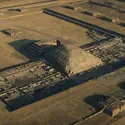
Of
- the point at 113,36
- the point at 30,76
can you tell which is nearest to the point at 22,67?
the point at 30,76

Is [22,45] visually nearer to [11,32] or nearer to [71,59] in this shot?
[11,32]

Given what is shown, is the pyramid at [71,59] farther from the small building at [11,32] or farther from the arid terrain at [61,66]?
the small building at [11,32]

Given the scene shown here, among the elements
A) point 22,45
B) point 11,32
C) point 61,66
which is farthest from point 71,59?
point 11,32

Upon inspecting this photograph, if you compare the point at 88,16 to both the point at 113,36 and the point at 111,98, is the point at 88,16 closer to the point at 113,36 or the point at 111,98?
the point at 113,36

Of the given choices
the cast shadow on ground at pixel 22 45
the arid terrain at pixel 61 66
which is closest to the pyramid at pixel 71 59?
the arid terrain at pixel 61 66

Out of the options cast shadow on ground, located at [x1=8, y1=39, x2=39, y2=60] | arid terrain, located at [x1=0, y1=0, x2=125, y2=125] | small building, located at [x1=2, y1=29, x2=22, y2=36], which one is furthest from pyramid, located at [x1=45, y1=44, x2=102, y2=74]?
small building, located at [x1=2, y1=29, x2=22, y2=36]

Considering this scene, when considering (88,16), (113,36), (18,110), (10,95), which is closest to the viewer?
(18,110)

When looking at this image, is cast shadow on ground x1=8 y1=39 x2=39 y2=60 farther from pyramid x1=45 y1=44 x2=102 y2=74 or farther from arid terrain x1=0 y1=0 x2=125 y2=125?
pyramid x1=45 y1=44 x2=102 y2=74
